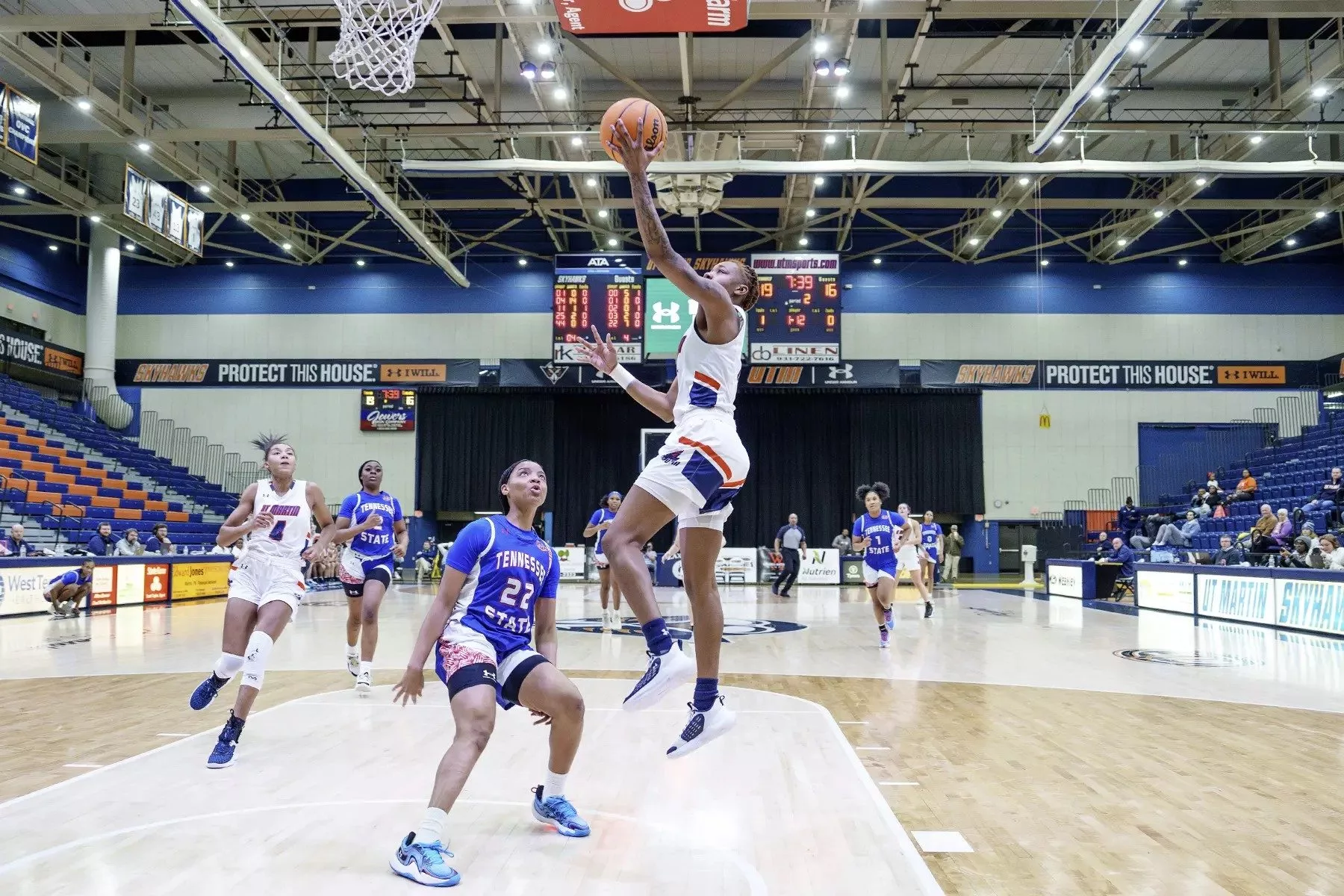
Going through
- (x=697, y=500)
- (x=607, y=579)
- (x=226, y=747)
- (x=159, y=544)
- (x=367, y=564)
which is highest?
(x=697, y=500)

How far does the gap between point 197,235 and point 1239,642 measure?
20212 mm

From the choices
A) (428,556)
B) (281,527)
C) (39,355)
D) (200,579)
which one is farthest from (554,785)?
(39,355)

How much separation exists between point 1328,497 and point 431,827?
18626mm

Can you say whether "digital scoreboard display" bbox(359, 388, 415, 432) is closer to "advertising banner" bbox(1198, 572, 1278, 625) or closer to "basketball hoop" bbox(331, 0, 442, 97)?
A: "basketball hoop" bbox(331, 0, 442, 97)

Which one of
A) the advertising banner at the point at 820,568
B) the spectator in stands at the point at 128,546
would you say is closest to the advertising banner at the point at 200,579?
the spectator in stands at the point at 128,546

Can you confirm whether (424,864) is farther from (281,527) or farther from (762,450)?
(762,450)

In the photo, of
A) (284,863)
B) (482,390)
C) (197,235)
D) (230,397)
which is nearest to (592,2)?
(284,863)

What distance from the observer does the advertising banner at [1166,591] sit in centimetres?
1577

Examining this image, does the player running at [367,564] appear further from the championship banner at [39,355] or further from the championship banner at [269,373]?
the championship banner at [39,355]

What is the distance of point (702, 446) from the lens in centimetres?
429

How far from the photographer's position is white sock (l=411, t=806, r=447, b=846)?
3.62 m

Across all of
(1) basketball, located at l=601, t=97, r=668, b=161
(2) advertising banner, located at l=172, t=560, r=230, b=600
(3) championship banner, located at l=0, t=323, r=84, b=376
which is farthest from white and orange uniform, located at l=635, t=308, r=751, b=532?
(3) championship banner, located at l=0, t=323, r=84, b=376

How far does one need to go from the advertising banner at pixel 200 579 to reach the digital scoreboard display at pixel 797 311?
11.8 metres

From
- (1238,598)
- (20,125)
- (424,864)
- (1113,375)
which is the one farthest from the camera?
(1113,375)
